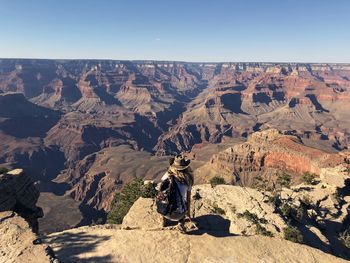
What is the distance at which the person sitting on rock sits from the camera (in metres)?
15.3

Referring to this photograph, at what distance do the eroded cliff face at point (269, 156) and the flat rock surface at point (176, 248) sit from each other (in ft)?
366

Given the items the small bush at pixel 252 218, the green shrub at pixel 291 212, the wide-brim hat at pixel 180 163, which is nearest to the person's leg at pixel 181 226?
the wide-brim hat at pixel 180 163

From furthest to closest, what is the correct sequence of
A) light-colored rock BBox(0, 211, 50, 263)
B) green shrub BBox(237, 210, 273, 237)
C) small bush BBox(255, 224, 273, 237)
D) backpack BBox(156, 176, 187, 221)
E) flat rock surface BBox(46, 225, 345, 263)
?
green shrub BBox(237, 210, 273, 237), small bush BBox(255, 224, 273, 237), backpack BBox(156, 176, 187, 221), flat rock surface BBox(46, 225, 345, 263), light-colored rock BBox(0, 211, 50, 263)

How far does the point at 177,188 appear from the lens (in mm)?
15375

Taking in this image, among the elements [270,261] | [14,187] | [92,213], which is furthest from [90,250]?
[92,213]

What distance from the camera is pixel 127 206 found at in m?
41.5

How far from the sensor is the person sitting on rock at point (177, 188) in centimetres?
1533

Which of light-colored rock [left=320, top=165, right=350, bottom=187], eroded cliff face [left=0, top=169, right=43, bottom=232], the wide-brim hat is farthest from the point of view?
light-colored rock [left=320, top=165, right=350, bottom=187]

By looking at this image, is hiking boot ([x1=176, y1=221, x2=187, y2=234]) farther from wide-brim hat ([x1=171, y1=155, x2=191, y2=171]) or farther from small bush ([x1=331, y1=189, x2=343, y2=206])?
small bush ([x1=331, y1=189, x2=343, y2=206])

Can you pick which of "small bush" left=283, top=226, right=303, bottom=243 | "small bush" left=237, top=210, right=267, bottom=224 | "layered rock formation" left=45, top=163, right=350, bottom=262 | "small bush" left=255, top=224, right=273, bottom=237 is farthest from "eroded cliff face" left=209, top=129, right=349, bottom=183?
"layered rock formation" left=45, top=163, right=350, bottom=262

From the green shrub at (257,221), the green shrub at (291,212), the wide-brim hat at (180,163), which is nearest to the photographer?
the wide-brim hat at (180,163)

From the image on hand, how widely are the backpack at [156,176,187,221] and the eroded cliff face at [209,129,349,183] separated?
11336 cm

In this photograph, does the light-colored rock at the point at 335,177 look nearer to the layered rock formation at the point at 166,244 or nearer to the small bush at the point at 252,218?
the small bush at the point at 252,218

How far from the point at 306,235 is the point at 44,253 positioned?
1045 inches
